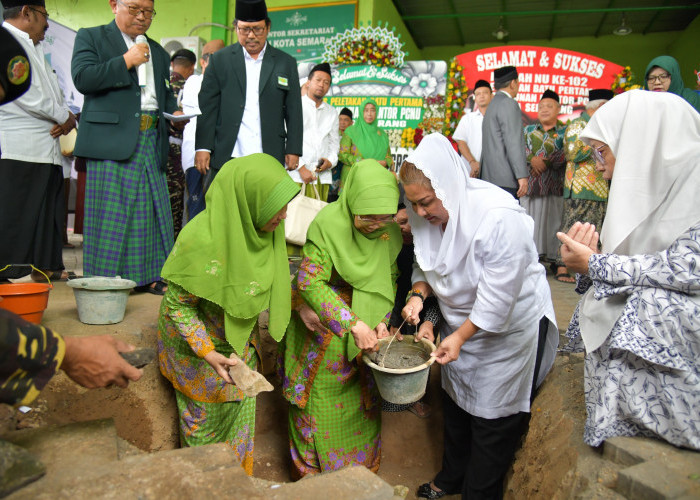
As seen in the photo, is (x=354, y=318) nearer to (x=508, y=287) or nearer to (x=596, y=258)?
(x=508, y=287)

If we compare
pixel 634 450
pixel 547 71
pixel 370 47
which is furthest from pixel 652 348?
pixel 547 71

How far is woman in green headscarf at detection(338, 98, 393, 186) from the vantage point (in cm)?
642

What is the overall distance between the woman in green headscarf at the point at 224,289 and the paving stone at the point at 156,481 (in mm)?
644

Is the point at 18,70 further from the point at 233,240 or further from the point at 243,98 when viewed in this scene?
the point at 243,98

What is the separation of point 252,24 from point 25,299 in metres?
2.13

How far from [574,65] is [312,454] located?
25.5 feet

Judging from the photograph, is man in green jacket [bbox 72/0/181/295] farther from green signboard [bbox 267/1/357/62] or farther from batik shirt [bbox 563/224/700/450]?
green signboard [bbox 267/1/357/62]

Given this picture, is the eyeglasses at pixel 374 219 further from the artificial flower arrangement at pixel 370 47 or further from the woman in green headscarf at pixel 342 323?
the artificial flower arrangement at pixel 370 47

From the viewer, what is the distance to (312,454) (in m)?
2.54

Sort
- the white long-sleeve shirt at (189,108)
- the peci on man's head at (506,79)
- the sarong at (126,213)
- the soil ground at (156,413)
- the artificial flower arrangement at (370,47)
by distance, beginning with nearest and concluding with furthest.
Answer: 1. the soil ground at (156,413)
2. the sarong at (126,213)
3. the white long-sleeve shirt at (189,108)
4. the peci on man's head at (506,79)
5. the artificial flower arrangement at (370,47)

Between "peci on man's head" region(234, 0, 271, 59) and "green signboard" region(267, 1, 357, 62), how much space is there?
5.34 m

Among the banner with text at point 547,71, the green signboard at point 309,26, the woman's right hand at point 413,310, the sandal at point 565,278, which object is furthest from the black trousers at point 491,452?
the green signboard at point 309,26

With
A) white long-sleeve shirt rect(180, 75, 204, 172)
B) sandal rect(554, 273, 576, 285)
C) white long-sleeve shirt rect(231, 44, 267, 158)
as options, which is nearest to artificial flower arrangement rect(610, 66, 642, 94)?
sandal rect(554, 273, 576, 285)

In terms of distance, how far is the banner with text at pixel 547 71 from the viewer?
7.94 m
